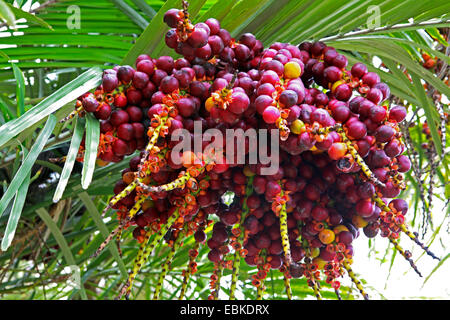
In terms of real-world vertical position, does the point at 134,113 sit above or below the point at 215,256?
above

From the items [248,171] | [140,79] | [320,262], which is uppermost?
[140,79]

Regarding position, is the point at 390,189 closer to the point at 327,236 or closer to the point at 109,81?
the point at 327,236

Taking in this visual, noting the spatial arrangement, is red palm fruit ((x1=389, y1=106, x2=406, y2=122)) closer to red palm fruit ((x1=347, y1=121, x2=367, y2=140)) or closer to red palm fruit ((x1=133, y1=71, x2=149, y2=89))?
red palm fruit ((x1=347, y1=121, x2=367, y2=140))

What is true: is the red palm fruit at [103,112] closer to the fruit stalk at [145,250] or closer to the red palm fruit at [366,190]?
the fruit stalk at [145,250]

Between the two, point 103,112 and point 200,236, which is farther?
point 200,236

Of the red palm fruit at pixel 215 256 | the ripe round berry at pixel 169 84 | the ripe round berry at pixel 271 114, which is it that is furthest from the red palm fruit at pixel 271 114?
A: the red palm fruit at pixel 215 256

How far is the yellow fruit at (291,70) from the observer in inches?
21.0

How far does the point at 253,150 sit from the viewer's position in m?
0.53

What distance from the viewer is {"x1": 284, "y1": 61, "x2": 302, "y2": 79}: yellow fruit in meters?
0.53

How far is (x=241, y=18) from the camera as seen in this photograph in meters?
0.64

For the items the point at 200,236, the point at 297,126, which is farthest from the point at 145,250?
the point at 297,126

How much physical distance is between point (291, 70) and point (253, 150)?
10 cm

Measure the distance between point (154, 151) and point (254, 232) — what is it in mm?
169

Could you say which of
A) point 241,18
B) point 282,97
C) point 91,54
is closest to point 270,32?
point 241,18
